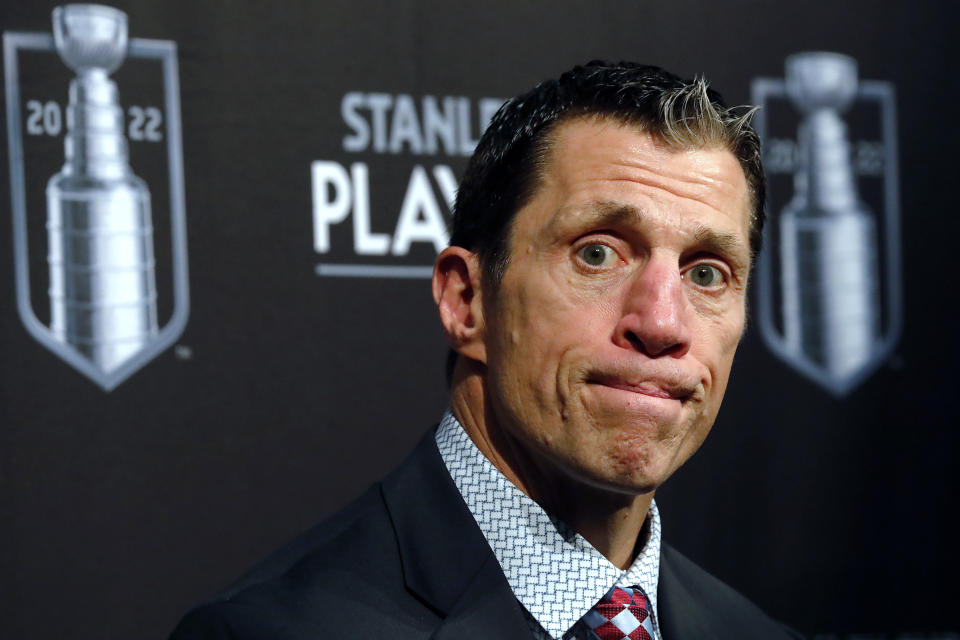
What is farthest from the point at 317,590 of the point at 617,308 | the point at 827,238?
the point at 827,238

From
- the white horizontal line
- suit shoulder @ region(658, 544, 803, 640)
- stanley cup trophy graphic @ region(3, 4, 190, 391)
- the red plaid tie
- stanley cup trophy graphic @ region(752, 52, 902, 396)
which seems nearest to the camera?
the red plaid tie

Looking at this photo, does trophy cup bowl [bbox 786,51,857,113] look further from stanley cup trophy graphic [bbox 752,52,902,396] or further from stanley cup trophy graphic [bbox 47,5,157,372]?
stanley cup trophy graphic [bbox 47,5,157,372]

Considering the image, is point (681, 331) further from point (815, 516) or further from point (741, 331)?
point (815, 516)

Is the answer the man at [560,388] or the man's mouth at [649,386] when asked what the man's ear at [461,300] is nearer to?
the man at [560,388]

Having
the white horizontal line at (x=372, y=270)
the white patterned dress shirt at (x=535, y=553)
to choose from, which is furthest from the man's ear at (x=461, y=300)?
the white horizontal line at (x=372, y=270)

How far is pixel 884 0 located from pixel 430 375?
4.65ft

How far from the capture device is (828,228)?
105 inches

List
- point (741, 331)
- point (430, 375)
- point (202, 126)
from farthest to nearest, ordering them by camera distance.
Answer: point (430, 375)
point (202, 126)
point (741, 331)

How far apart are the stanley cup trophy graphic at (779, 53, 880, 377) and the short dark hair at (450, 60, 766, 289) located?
1.19 m

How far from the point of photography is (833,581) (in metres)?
2.58

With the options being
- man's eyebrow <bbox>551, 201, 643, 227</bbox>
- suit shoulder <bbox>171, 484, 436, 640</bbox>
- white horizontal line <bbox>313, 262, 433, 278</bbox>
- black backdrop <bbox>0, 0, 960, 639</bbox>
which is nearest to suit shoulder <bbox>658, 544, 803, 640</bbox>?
suit shoulder <bbox>171, 484, 436, 640</bbox>

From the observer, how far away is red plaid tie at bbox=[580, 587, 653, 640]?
1.36 meters

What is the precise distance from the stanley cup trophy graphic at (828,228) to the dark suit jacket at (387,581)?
141cm

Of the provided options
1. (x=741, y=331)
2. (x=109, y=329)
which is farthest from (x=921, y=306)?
(x=109, y=329)
